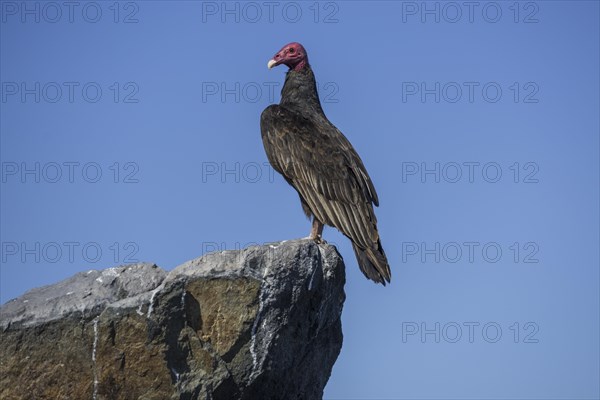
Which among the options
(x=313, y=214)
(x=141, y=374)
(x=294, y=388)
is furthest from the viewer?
(x=313, y=214)

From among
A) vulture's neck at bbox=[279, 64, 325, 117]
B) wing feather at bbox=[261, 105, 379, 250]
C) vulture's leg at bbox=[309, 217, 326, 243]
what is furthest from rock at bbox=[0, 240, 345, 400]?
vulture's neck at bbox=[279, 64, 325, 117]

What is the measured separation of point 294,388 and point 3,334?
2818 mm

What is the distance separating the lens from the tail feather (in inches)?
394

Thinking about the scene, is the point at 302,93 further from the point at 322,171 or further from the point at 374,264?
the point at 374,264

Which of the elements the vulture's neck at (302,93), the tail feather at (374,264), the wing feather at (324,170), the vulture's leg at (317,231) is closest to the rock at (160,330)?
the tail feather at (374,264)

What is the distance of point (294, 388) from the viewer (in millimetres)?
9562

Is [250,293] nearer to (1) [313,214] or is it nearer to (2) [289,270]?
(2) [289,270]

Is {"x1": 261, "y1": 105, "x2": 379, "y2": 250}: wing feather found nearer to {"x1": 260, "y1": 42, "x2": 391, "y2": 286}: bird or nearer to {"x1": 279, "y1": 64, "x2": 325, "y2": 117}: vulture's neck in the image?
{"x1": 260, "y1": 42, "x2": 391, "y2": 286}: bird

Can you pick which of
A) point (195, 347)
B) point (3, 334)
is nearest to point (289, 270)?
point (195, 347)

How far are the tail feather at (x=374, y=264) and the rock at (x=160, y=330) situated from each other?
1.13 meters

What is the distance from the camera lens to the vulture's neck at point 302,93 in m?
12.0

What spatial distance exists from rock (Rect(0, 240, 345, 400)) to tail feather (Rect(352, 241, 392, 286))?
3.69 feet

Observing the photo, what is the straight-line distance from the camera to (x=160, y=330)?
8516 mm

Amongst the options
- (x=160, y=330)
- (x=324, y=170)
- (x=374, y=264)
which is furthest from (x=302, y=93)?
(x=160, y=330)
